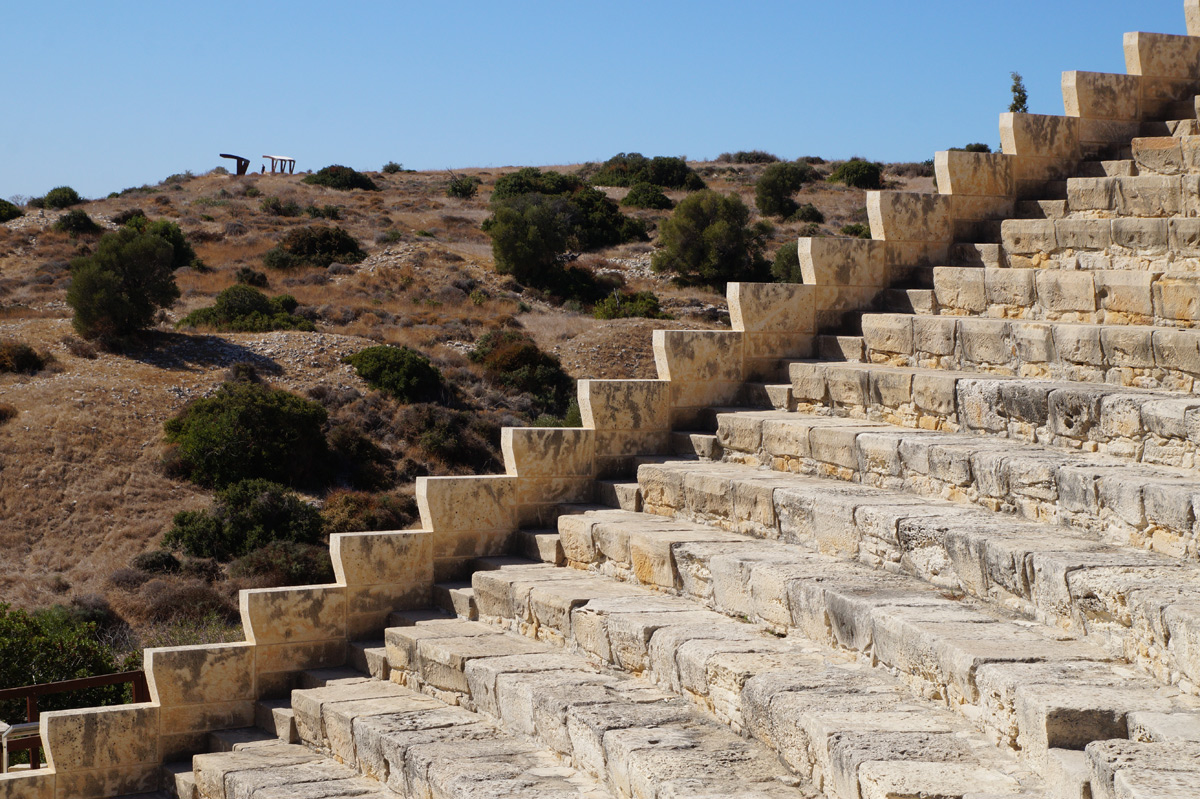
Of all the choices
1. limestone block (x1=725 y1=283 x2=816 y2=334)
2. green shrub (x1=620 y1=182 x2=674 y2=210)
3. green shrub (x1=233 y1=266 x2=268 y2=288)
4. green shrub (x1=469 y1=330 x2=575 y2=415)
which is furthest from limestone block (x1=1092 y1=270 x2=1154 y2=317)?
green shrub (x1=620 y1=182 x2=674 y2=210)

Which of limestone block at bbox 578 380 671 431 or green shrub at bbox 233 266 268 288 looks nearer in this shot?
limestone block at bbox 578 380 671 431

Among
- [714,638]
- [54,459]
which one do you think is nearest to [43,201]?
[54,459]

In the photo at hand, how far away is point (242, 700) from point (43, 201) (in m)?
38.1

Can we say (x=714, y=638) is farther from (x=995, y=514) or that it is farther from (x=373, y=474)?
(x=373, y=474)

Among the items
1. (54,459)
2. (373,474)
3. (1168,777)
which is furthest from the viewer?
(373,474)

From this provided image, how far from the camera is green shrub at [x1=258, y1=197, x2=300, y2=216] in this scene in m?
40.5

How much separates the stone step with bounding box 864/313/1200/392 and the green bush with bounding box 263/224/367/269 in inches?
1135

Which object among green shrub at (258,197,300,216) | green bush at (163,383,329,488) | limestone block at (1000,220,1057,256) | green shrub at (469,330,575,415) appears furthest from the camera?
green shrub at (258,197,300,216)

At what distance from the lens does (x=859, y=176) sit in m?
43.8

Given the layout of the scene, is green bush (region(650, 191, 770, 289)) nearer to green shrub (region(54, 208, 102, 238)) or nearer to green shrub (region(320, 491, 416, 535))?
green shrub (region(320, 491, 416, 535))

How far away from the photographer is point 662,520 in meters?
6.66

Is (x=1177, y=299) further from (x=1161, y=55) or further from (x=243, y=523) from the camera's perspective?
(x=243, y=523)

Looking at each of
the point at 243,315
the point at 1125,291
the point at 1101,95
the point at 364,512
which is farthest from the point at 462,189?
the point at 1125,291

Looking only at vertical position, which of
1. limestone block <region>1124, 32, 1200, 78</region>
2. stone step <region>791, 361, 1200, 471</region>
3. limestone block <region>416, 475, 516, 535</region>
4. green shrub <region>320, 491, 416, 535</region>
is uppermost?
limestone block <region>1124, 32, 1200, 78</region>
